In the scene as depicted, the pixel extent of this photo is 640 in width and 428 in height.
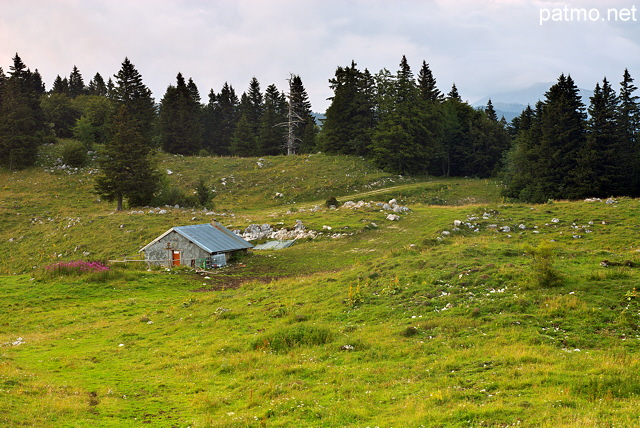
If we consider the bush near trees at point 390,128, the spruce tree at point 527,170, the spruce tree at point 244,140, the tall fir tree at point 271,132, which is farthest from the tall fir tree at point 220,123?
the spruce tree at point 527,170

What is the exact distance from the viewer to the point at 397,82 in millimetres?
81125

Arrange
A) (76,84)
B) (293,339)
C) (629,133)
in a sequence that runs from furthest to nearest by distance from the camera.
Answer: (76,84)
(629,133)
(293,339)

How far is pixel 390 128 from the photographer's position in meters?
78.5

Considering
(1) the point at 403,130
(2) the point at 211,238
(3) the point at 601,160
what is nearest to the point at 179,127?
(1) the point at 403,130

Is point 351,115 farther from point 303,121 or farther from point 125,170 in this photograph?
point 125,170

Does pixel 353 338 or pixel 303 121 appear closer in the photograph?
pixel 353 338

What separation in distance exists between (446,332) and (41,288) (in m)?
27.5

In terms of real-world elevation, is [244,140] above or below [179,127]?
below

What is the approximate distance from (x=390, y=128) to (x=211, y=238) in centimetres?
4718

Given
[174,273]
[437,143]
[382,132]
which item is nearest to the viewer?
[174,273]

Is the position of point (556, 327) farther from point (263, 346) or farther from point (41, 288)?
point (41, 288)

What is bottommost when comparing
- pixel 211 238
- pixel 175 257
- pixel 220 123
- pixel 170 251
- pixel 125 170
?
pixel 175 257

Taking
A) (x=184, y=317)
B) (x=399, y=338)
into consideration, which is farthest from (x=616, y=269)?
(x=184, y=317)

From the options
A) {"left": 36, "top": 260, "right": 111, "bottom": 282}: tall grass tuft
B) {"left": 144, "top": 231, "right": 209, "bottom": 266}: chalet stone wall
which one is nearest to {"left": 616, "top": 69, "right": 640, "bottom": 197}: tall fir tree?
{"left": 144, "top": 231, "right": 209, "bottom": 266}: chalet stone wall
